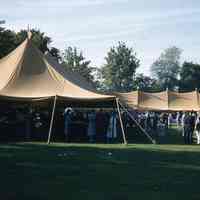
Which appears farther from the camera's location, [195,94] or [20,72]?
[195,94]

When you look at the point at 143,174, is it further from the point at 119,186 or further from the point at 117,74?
the point at 117,74

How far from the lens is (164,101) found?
44.4m

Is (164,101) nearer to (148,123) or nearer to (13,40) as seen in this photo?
(148,123)

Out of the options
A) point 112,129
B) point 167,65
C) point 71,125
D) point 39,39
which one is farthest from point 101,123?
point 167,65

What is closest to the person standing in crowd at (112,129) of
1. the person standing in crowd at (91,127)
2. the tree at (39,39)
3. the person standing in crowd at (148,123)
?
the person standing in crowd at (91,127)

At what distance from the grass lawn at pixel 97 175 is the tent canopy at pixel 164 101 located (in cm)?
2455

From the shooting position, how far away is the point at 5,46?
55531 mm

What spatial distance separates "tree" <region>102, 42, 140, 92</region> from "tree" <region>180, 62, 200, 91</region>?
20276 mm

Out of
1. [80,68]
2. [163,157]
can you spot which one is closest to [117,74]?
[80,68]

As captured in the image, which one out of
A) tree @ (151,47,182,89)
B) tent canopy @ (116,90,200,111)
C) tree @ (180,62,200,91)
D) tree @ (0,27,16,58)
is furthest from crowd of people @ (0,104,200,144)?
tree @ (151,47,182,89)

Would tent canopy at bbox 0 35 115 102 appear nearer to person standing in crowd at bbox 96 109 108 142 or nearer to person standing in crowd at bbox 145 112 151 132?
person standing in crowd at bbox 96 109 108 142

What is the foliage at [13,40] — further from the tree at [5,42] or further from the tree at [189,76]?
the tree at [189,76]

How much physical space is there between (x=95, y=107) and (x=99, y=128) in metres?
3.05

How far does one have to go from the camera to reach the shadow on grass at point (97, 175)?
10117mm
